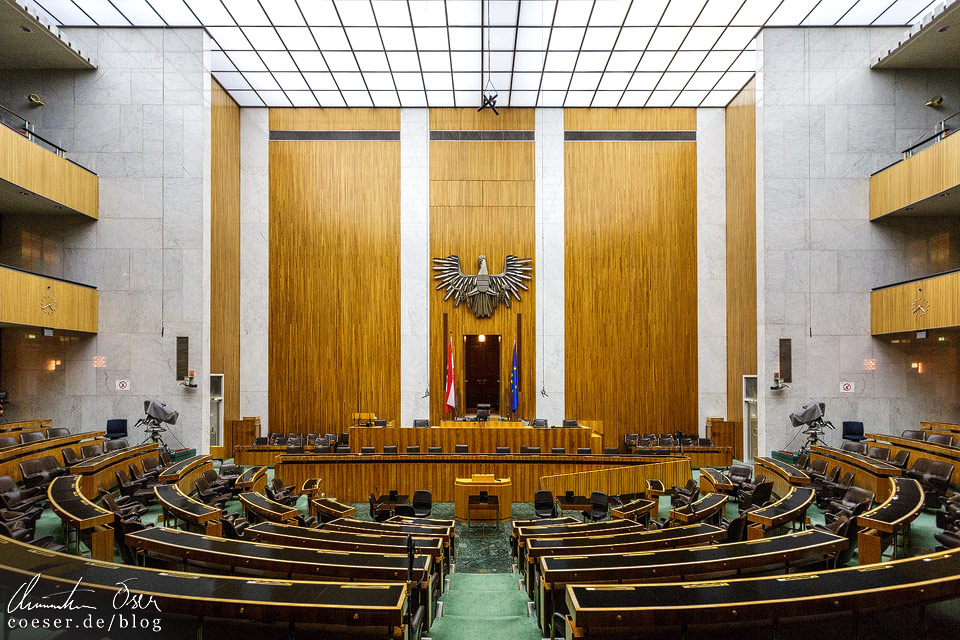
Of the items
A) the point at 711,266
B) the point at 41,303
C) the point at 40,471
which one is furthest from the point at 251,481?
the point at 711,266

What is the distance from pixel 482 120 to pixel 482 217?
3.07 meters

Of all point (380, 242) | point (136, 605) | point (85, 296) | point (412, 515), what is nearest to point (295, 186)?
point (380, 242)

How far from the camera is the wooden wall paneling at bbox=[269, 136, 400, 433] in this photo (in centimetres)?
1758

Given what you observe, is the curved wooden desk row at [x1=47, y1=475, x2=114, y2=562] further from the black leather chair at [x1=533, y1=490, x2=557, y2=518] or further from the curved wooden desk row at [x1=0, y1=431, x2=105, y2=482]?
the black leather chair at [x1=533, y1=490, x2=557, y2=518]

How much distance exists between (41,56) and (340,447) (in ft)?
40.5

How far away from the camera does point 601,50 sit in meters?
15.0

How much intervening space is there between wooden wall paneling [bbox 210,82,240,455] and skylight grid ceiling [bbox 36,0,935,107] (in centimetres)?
128

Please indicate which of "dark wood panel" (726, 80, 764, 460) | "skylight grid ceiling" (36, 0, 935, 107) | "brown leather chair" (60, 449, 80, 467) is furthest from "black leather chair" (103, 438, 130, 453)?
"dark wood panel" (726, 80, 764, 460)

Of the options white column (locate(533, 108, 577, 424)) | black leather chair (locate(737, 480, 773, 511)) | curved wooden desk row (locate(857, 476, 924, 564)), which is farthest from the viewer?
white column (locate(533, 108, 577, 424))

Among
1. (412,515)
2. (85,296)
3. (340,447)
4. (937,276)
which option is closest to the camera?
(412,515)

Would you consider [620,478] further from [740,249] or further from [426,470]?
[740,249]

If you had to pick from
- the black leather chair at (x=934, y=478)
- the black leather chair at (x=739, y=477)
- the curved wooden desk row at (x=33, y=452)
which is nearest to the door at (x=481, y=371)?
the black leather chair at (x=739, y=477)

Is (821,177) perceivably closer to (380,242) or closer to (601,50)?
(601,50)

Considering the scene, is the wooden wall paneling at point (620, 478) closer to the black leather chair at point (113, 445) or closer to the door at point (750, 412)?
the door at point (750, 412)
